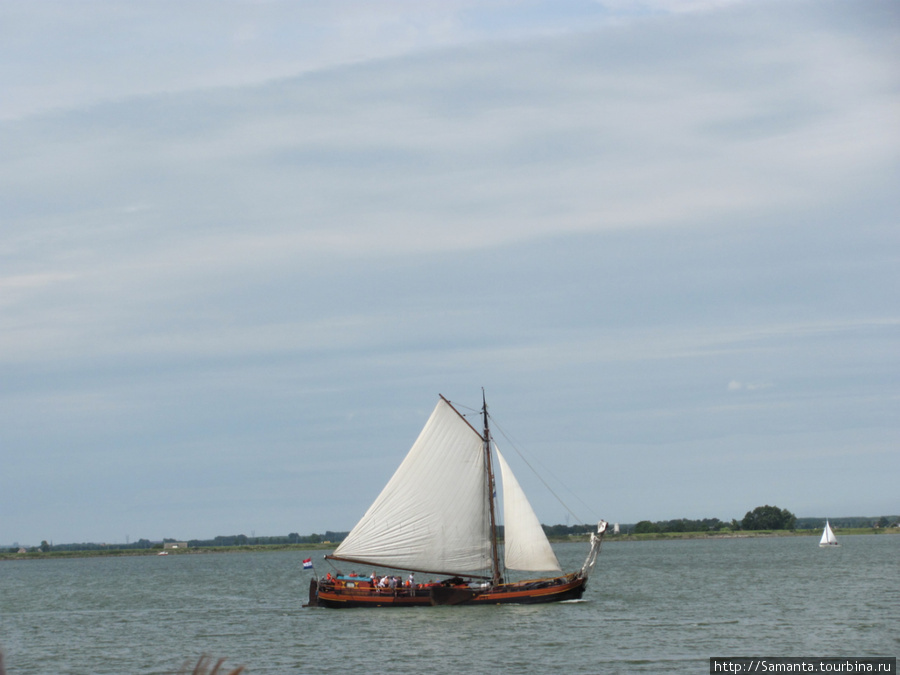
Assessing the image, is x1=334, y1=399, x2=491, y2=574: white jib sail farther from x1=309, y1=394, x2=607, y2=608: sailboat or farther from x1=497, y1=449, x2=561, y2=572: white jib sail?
x1=497, y1=449, x2=561, y2=572: white jib sail

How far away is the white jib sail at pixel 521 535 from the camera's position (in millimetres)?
54812

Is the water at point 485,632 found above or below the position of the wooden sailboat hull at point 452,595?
below

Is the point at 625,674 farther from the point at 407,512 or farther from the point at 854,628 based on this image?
the point at 407,512

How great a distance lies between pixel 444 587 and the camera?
5381 cm

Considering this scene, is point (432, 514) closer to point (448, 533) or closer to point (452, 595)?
point (448, 533)

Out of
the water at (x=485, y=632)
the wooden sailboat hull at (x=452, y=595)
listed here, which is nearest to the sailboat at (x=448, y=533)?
the wooden sailboat hull at (x=452, y=595)

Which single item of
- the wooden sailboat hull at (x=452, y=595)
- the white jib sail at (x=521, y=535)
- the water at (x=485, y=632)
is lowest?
the water at (x=485, y=632)

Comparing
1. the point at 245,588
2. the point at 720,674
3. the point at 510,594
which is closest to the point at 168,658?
the point at 510,594

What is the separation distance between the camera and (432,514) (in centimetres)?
5481

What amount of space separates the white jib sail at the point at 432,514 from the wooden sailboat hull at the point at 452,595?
5.07 ft

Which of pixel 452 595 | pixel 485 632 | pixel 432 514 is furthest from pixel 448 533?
pixel 485 632

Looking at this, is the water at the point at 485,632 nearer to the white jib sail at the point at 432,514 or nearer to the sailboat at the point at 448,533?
the sailboat at the point at 448,533

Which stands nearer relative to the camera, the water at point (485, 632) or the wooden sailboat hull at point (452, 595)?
the water at point (485, 632)

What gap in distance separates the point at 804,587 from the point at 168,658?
4529cm
